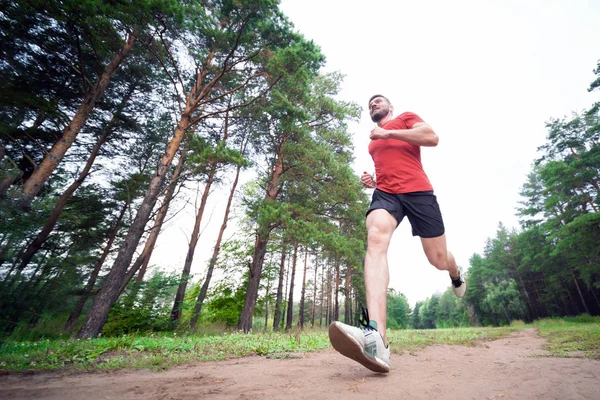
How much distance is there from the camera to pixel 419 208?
216 centimetres

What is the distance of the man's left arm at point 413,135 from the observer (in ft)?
7.07

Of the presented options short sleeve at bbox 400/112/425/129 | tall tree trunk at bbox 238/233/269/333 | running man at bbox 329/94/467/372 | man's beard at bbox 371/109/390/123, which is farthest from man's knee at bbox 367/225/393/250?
tall tree trunk at bbox 238/233/269/333

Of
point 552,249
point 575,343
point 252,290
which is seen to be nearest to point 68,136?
point 252,290

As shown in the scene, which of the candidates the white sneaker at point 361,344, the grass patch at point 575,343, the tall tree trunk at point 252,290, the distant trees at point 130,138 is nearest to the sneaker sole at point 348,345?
the white sneaker at point 361,344

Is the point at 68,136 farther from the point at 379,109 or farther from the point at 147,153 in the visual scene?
the point at 379,109

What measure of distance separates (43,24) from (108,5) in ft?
10.0

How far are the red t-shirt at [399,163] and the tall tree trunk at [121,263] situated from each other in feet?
21.7

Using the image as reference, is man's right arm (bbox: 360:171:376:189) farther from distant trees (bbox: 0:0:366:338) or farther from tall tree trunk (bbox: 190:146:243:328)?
tall tree trunk (bbox: 190:146:243:328)

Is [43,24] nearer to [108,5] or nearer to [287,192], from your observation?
[108,5]

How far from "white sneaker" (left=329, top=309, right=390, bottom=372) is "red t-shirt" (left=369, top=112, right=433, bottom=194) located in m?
1.19

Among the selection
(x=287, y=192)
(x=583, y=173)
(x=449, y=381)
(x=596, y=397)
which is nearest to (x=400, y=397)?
(x=449, y=381)

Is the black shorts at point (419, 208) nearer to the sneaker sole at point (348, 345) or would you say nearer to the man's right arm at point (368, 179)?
the man's right arm at point (368, 179)

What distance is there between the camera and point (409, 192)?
7.11 feet

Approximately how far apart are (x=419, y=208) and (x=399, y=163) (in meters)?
0.45
